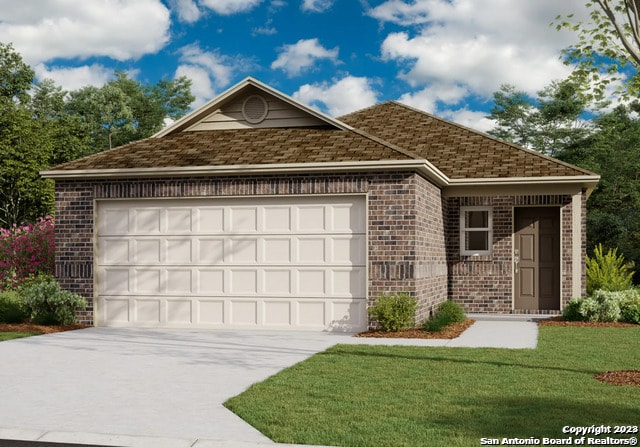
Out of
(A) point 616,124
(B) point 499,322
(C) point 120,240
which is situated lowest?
(B) point 499,322

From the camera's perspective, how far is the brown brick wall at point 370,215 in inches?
577

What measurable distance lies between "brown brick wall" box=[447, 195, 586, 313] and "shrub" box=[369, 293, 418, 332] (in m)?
4.91

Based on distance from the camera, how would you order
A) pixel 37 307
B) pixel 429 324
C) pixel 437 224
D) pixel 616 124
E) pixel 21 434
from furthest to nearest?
pixel 616 124 → pixel 437 224 → pixel 37 307 → pixel 429 324 → pixel 21 434

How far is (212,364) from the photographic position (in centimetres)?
1061

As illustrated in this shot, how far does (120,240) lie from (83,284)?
1.24 m

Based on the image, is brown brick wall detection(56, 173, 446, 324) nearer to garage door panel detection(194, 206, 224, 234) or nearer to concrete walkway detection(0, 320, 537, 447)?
garage door panel detection(194, 206, 224, 234)

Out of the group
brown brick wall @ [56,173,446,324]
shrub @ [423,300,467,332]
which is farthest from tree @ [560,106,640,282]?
brown brick wall @ [56,173,446,324]

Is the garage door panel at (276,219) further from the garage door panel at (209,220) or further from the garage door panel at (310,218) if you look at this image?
the garage door panel at (209,220)

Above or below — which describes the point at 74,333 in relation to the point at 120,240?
below

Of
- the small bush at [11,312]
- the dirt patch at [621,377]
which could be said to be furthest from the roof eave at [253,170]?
the dirt patch at [621,377]

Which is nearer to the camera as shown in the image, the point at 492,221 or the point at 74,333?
the point at 74,333

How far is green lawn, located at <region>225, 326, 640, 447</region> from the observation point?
6535 mm

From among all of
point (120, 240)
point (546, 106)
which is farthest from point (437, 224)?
point (546, 106)

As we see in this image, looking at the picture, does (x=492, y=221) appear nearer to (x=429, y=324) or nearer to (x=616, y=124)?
(x=429, y=324)
